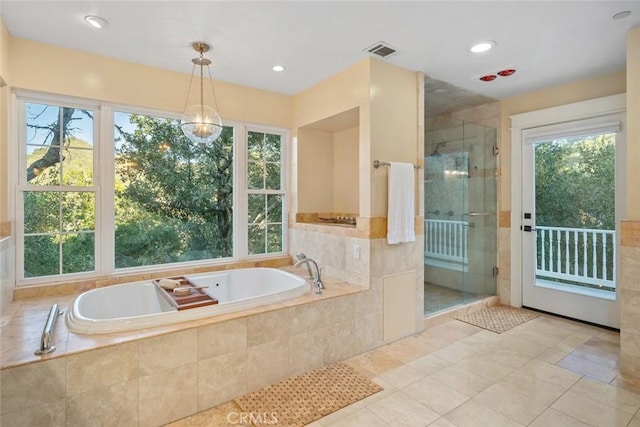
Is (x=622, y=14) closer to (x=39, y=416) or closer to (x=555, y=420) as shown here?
(x=555, y=420)

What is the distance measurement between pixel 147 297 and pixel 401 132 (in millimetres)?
2603

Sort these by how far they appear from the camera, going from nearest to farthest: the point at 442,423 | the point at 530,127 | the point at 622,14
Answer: the point at 442,423, the point at 622,14, the point at 530,127

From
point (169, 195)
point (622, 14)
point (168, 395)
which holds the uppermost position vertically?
point (622, 14)

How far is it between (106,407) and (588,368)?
3183 mm

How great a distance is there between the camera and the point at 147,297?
269 centimetres

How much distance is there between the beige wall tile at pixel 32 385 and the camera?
4.81ft

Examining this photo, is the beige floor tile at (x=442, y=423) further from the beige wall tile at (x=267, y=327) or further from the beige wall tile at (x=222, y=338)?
the beige wall tile at (x=222, y=338)

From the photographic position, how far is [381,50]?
2537 millimetres

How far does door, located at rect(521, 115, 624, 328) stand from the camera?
3.07 m

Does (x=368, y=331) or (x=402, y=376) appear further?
(x=368, y=331)

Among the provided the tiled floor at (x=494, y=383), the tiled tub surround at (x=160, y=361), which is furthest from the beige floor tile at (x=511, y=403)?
the tiled tub surround at (x=160, y=361)

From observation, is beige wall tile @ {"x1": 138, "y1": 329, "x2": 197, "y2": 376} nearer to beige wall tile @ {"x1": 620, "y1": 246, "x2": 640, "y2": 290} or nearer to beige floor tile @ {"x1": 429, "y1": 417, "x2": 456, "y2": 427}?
beige floor tile @ {"x1": 429, "y1": 417, "x2": 456, "y2": 427}

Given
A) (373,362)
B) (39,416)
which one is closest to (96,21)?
(39,416)

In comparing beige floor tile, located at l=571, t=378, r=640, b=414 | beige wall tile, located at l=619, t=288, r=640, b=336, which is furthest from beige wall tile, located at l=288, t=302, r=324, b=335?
beige wall tile, located at l=619, t=288, r=640, b=336
